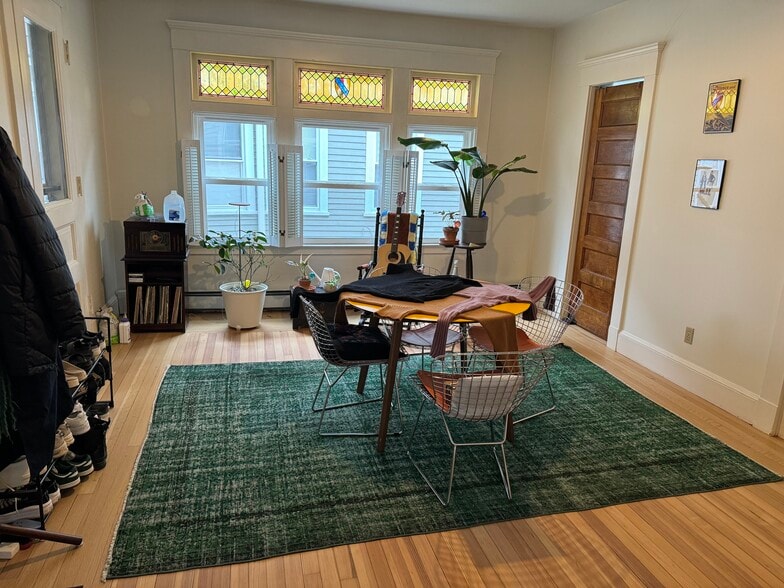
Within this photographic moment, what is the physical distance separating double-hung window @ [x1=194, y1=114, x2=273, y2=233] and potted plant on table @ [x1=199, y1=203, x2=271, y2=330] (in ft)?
0.42

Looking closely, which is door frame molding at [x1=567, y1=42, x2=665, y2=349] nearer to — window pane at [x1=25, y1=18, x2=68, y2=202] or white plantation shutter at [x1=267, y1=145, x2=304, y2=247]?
white plantation shutter at [x1=267, y1=145, x2=304, y2=247]

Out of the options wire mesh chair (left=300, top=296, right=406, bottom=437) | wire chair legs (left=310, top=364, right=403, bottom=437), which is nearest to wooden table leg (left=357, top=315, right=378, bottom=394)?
wire chair legs (left=310, top=364, right=403, bottom=437)

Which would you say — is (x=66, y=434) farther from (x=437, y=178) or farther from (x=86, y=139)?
(x=437, y=178)

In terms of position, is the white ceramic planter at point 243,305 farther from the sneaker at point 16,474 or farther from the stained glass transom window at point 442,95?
the sneaker at point 16,474

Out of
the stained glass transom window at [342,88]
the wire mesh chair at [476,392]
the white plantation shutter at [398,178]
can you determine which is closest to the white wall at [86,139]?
the stained glass transom window at [342,88]

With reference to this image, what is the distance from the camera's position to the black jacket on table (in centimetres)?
167

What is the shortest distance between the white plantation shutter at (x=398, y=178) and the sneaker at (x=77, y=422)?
3.49 m

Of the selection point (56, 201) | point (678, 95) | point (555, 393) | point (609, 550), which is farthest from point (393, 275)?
point (678, 95)

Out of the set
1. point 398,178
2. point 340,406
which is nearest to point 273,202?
point 398,178

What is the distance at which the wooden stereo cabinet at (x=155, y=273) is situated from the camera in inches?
171

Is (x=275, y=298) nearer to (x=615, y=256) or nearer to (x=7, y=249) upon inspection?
(x=615, y=256)

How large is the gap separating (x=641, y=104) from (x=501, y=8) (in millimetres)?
1463

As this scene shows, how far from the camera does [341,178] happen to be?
208 inches

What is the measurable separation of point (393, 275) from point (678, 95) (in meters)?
2.39
